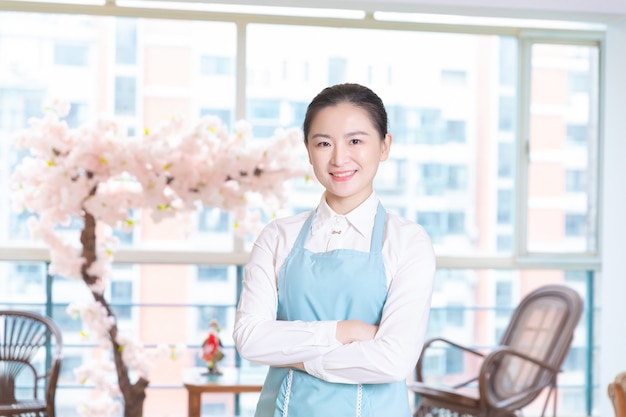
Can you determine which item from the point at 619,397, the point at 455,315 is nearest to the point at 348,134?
the point at 619,397

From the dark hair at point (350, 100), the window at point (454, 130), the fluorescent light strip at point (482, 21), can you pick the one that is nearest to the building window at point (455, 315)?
the window at point (454, 130)

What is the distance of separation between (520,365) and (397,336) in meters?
3.45

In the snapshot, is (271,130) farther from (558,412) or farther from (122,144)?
(558,412)

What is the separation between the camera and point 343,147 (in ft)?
5.89

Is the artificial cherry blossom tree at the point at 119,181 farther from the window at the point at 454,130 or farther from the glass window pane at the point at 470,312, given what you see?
the glass window pane at the point at 470,312

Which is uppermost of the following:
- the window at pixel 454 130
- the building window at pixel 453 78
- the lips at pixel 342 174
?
the building window at pixel 453 78

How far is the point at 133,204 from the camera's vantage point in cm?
468

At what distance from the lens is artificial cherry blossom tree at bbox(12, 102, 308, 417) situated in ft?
14.9

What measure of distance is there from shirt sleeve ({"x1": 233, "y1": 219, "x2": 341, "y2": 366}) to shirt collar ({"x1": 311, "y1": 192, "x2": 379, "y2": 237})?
0.32 ft

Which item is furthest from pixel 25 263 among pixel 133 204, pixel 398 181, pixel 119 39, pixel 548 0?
pixel 548 0

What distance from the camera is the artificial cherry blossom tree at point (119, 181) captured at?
453 centimetres

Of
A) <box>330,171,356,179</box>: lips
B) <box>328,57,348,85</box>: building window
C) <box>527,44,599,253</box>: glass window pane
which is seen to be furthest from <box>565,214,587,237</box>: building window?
<box>330,171,356,179</box>: lips

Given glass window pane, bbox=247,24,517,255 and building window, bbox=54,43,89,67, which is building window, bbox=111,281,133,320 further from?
building window, bbox=54,43,89,67

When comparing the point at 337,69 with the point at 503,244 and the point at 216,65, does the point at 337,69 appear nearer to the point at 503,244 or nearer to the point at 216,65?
the point at 216,65
